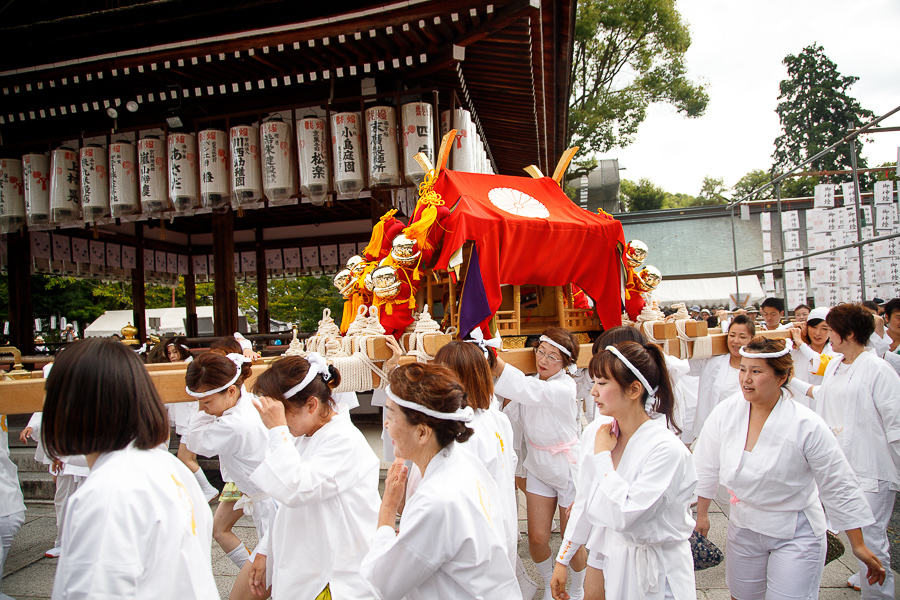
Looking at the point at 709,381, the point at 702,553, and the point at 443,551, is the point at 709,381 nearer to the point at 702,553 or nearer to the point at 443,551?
the point at 702,553

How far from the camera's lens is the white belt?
337cm

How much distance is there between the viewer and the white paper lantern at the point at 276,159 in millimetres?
6871

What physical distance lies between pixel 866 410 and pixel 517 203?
2879 millimetres

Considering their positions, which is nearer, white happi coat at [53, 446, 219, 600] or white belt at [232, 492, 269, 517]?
white happi coat at [53, 446, 219, 600]

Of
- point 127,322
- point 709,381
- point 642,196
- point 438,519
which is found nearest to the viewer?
point 438,519

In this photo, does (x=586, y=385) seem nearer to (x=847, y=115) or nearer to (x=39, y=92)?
(x=39, y=92)

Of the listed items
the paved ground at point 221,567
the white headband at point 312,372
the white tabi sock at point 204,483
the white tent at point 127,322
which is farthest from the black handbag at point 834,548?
the white tent at point 127,322

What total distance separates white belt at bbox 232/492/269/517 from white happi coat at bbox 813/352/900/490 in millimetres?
3712

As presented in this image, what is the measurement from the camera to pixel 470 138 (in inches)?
281

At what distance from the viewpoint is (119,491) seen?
1470 mm

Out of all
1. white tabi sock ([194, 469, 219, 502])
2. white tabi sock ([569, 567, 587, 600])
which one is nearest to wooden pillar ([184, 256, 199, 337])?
white tabi sock ([194, 469, 219, 502])

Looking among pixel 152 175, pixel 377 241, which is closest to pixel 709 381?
pixel 377 241

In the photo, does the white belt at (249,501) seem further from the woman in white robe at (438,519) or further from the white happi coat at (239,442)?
the woman in white robe at (438,519)

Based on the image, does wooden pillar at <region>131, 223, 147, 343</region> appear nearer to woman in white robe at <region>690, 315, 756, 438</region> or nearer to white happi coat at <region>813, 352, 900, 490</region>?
woman in white robe at <region>690, 315, 756, 438</region>
